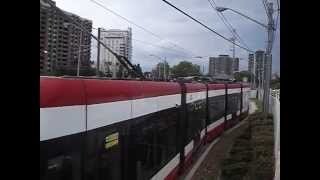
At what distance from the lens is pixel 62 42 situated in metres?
4.41

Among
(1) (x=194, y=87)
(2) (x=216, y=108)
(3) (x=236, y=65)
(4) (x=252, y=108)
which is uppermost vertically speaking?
(3) (x=236, y=65)

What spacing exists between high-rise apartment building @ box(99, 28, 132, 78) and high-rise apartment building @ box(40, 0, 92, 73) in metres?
0.56

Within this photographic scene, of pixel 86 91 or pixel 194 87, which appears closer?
pixel 86 91

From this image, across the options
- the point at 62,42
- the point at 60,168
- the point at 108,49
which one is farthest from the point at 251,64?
the point at 60,168

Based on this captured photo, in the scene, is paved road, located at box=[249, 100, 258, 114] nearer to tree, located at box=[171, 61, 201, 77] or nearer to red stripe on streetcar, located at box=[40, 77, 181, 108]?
tree, located at box=[171, 61, 201, 77]

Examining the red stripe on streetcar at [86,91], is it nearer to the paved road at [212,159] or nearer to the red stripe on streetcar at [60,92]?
the red stripe on streetcar at [60,92]

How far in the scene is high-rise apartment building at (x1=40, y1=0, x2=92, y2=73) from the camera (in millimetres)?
3719

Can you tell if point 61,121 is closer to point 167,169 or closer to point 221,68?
point 167,169

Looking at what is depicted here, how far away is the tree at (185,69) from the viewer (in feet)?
48.0

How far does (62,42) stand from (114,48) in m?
1.95

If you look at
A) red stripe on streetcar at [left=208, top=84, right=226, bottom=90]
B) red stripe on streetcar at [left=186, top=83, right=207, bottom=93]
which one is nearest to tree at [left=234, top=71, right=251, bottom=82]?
red stripe on streetcar at [left=208, top=84, right=226, bottom=90]

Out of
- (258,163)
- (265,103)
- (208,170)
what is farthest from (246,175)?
(265,103)

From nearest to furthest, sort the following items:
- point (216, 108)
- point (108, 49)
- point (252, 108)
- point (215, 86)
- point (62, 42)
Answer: point (62, 42) < point (108, 49) < point (215, 86) < point (216, 108) < point (252, 108)
